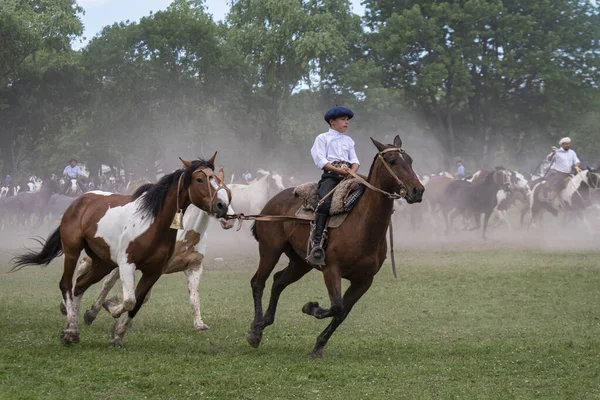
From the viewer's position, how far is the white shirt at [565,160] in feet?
84.9

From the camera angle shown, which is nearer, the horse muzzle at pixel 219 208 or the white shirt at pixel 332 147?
the horse muzzle at pixel 219 208

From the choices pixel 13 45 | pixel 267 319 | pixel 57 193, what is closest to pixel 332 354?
pixel 267 319

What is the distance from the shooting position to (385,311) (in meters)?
13.3

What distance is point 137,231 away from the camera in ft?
32.5

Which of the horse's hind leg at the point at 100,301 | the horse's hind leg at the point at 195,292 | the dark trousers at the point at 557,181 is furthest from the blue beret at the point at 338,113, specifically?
the dark trousers at the point at 557,181

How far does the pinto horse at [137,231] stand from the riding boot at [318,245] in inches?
41.6

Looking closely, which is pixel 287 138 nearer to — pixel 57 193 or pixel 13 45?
pixel 13 45

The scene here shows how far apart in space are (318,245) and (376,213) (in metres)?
0.75

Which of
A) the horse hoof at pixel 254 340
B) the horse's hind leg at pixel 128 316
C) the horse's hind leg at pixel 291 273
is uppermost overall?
the horse's hind leg at pixel 291 273

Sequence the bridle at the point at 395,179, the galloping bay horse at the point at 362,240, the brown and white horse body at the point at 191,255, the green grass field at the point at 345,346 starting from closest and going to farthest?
the green grass field at the point at 345,346 → the bridle at the point at 395,179 → the galloping bay horse at the point at 362,240 → the brown and white horse body at the point at 191,255

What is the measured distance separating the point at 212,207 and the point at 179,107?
146ft

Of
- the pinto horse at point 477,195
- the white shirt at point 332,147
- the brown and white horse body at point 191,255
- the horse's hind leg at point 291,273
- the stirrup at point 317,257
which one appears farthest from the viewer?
the pinto horse at point 477,195

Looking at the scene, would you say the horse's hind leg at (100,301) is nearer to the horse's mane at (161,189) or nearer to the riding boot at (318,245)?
the horse's mane at (161,189)

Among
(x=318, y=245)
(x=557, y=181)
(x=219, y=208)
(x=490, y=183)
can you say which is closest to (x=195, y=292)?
(x=219, y=208)
